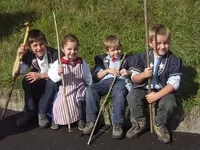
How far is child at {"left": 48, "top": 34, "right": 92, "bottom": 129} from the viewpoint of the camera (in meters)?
4.70

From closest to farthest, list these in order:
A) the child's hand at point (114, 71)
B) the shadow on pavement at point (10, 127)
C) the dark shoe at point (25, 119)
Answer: the child's hand at point (114, 71) < the shadow on pavement at point (10, 127) < the dark shoe at point (25, 119)

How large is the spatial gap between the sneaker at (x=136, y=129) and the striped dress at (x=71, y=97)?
625 mm

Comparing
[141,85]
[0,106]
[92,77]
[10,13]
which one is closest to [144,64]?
[141,85]

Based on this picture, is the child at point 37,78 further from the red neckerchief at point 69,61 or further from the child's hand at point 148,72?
the child's hand at point 148,72

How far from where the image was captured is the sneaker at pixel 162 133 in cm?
433

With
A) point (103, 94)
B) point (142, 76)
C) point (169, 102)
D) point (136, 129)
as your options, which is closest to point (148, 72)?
A: point (142, 76)

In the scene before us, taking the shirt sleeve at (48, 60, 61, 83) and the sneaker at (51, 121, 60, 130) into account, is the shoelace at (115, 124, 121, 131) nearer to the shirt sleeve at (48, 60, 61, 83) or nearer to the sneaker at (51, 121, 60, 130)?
the sneaker at (51, 121, 60, 130)

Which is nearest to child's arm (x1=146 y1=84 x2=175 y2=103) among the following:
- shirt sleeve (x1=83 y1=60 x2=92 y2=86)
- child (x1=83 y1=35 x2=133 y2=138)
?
child (x1=83 y1=35 x2=133 y2=138)

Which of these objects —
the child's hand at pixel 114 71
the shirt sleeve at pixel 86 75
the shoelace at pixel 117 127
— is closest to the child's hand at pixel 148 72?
the child's hand at pixel 114 71

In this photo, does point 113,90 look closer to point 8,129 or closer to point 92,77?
point 92,77

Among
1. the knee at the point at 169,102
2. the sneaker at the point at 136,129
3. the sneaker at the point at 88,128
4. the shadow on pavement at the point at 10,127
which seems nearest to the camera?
the knee at the point at 169,102

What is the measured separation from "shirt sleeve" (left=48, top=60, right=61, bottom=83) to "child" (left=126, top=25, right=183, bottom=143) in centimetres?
81

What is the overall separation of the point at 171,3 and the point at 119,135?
8.87 feet

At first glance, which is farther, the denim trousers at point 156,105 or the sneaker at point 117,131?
the sneaker at point 117,131
